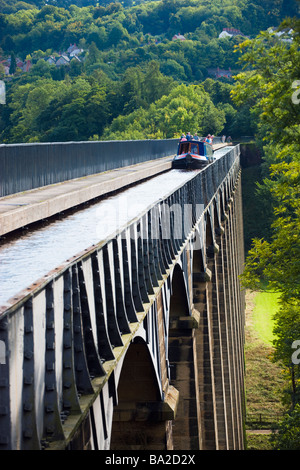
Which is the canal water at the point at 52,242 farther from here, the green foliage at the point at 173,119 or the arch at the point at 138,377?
the green foliage at the point at 173,119

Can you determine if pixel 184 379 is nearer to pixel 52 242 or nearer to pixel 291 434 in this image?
pixel 52 242

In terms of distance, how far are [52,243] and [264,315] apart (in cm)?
5018

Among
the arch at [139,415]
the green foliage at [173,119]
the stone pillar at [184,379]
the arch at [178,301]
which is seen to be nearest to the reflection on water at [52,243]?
the arch at [178,301]

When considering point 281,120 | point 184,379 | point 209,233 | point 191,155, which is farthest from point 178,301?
point 191,155

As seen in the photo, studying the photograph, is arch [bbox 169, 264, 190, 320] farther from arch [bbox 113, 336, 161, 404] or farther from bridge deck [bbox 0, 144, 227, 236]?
arch [bbox 113, 336, 161, 404]

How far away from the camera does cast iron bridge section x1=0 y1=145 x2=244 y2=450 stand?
4.34 meters

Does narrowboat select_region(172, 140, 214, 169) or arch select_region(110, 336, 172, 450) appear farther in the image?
narrowboat select_region(172, 140, 214, 169)

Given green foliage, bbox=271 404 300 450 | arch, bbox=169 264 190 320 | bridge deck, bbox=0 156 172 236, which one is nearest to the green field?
green foliage, bbox=271 404 300 450

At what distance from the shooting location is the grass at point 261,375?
1512 inches

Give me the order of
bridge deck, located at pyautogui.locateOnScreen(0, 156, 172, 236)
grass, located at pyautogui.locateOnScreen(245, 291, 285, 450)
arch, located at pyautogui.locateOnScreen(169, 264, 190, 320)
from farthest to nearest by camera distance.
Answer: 1. grass, located at pyautogui.locateOnScreen(245, 291, 285, 450)
2. arch, located at pyautogui.locateOnScreen(169, 264, 190, 320)
3. bridge deck, located at pyautogui.locateOnScreen(0, 156, 172, 236)

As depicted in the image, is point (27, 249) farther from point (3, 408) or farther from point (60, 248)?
point (3, 408)

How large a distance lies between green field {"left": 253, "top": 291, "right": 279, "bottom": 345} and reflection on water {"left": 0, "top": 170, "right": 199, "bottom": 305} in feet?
125

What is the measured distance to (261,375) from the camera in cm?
4494
